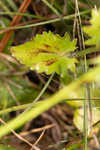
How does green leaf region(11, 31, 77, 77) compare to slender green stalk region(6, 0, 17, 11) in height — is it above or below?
below

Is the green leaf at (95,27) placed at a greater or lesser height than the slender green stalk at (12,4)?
lesser

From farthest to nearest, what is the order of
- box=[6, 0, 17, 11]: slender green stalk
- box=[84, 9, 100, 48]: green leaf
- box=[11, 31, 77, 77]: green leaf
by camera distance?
1. box=[6, 0, 17, 11]: slender green stalk
2. box=[11, 31, 77, 77]: green leaf
3. box=[84, 9, 100, 48]: green leaf

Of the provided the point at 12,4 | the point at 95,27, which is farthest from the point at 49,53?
the point at 12,4

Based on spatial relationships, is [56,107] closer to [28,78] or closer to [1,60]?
[28,78]

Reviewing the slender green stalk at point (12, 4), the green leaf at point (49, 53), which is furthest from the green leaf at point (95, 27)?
the slender green stalk at point (12, 4)

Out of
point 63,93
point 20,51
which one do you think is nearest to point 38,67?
point 20,51

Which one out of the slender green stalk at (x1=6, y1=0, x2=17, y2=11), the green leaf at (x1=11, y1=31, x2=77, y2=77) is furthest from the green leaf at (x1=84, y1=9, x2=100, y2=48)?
the slender green stalk at (x1=6, y1=0, x2=17, y2=11)

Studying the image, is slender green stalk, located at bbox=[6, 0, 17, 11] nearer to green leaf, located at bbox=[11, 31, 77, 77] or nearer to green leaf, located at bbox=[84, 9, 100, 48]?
green leaf, located at bbox=[11, 31, 77, 77]

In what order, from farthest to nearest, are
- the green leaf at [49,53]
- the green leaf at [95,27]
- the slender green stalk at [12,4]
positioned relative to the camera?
1. the slender green stalk at [12,4]
2. the green leaf at [49,53]
3. the green leaf at [95,27]

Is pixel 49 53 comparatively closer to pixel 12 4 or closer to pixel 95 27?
pixel 95 27

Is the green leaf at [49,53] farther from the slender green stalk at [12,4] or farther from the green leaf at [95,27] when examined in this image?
the slender green stalk at [12,4]
